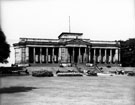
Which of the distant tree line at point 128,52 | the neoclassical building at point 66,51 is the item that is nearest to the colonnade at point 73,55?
the neoclassical building at point 66,51

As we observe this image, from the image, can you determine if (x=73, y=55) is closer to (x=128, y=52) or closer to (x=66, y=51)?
(x=66, y=51)

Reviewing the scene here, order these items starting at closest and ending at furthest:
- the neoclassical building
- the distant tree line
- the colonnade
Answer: the neoclassical building < the colonnade < the distant tree line

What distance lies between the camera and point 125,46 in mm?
102688

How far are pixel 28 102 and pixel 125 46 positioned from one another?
3335 inches

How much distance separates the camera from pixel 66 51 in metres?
95.2

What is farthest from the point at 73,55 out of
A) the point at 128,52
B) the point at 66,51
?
the point at 128,52

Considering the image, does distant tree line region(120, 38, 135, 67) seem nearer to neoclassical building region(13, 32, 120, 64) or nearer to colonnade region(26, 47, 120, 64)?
neoclassical building region(13, 32, 120, 64)

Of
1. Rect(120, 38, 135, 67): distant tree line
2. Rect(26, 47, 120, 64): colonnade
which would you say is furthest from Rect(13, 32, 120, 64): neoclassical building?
Rect(120, 38, 135, 67): distant tree line

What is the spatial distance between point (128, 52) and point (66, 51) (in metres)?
24.1

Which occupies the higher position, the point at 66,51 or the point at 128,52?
the point at 66,51

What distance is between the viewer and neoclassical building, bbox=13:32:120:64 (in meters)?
93.2

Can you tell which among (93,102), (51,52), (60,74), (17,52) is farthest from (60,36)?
(93,102)

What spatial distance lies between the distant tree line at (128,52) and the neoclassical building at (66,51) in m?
4.04

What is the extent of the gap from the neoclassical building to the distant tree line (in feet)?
13.2
